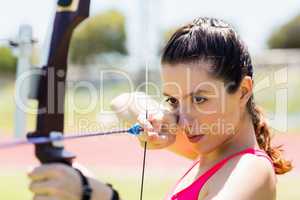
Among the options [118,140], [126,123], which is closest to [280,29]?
[118,140]

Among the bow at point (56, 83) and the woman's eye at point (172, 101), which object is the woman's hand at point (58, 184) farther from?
the woman's eye at point (172, 101)

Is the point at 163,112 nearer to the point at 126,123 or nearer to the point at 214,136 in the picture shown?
the point at 214,136

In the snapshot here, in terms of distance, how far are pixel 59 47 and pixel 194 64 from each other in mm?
427

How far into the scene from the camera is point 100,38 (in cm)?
3130

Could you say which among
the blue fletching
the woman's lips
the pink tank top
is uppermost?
the blue fletching

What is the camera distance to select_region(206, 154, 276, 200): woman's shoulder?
1336 millimetres

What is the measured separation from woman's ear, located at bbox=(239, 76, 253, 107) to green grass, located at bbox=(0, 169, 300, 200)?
3229 mm

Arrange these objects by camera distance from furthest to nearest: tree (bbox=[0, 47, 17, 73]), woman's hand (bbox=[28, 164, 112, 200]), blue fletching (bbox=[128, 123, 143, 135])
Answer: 1. tree (bbox=[0, 47, 17, 73])
2. blue fletching (bbox=[128, 123, 143, 135])
3. woman's hand (bbox=[28, 164, 112, 200])

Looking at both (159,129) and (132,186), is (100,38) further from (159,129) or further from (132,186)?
(159,129)

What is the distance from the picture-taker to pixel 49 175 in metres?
0.98

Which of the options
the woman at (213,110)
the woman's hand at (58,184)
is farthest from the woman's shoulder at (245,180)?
the woman's hand at (58,184)

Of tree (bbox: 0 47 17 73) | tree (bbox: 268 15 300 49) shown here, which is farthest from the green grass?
tree (bbox: 268 15 300 49)

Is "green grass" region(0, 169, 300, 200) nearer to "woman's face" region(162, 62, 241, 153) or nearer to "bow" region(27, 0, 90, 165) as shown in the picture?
"woman's face" region(162, 62, 241, 153)

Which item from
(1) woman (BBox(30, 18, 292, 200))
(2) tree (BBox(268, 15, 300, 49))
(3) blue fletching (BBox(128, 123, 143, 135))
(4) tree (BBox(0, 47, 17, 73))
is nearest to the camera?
(3) blue fletching (BBox(128, 123, 143, 135))
